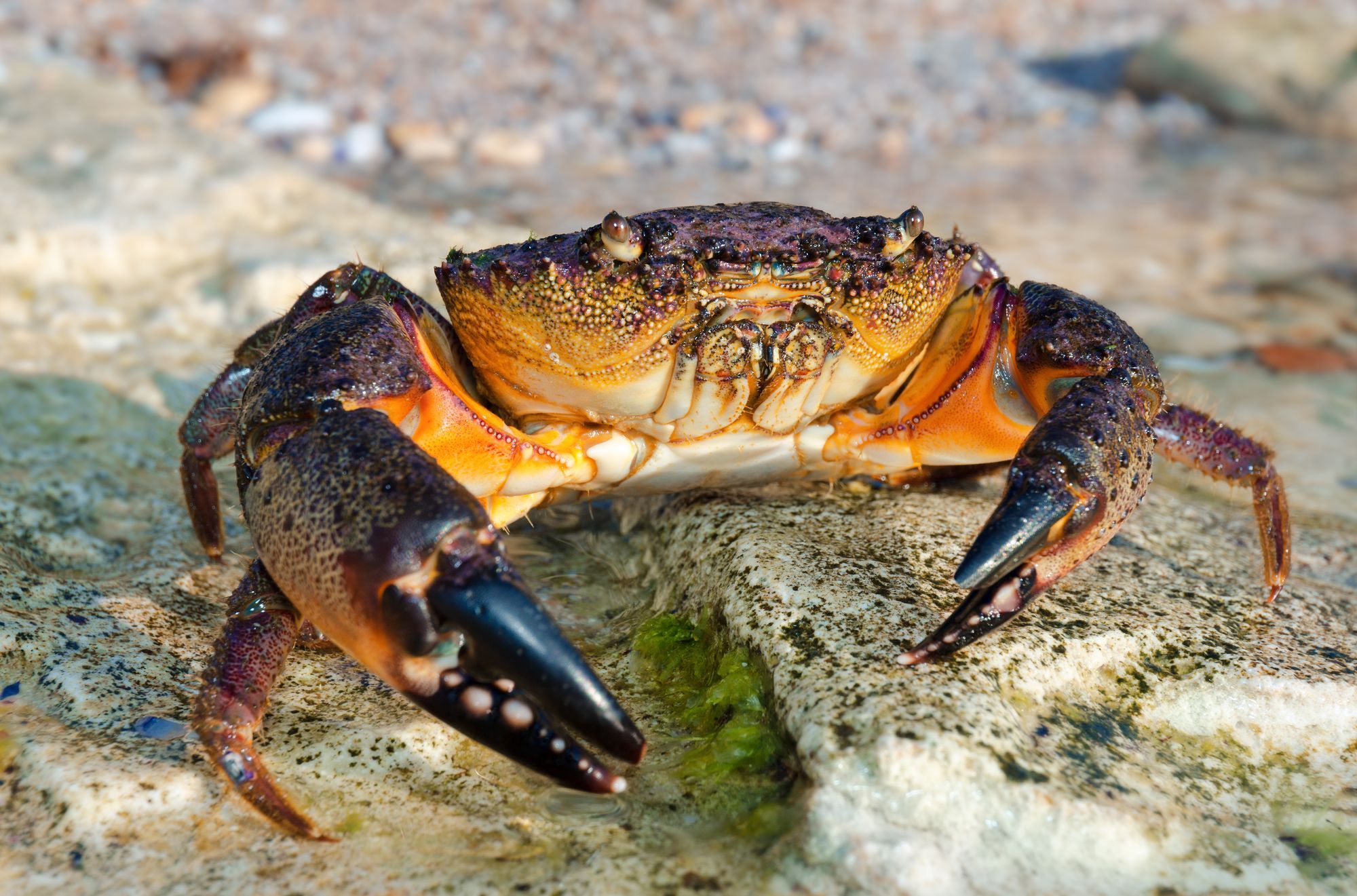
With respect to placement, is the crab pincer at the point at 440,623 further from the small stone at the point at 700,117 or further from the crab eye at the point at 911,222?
the small stone at the point at 700,117

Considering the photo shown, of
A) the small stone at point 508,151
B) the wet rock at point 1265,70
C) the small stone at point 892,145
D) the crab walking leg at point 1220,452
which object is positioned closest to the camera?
the crab walking leg at point 1220,452

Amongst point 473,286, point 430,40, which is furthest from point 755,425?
point 430,40

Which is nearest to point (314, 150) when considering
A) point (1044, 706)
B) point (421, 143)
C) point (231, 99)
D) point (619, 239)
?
point (421, 143)

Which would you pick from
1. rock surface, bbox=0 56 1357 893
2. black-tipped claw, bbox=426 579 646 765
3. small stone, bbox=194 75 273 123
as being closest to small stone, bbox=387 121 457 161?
small stone, bbox=194 75 273 123

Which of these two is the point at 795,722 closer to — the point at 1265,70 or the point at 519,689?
the point at 519,689

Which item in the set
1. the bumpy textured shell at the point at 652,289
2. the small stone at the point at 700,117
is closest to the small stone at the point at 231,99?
the small stone at the point at 700,117

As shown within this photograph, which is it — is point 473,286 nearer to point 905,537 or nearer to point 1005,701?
point 905,537
